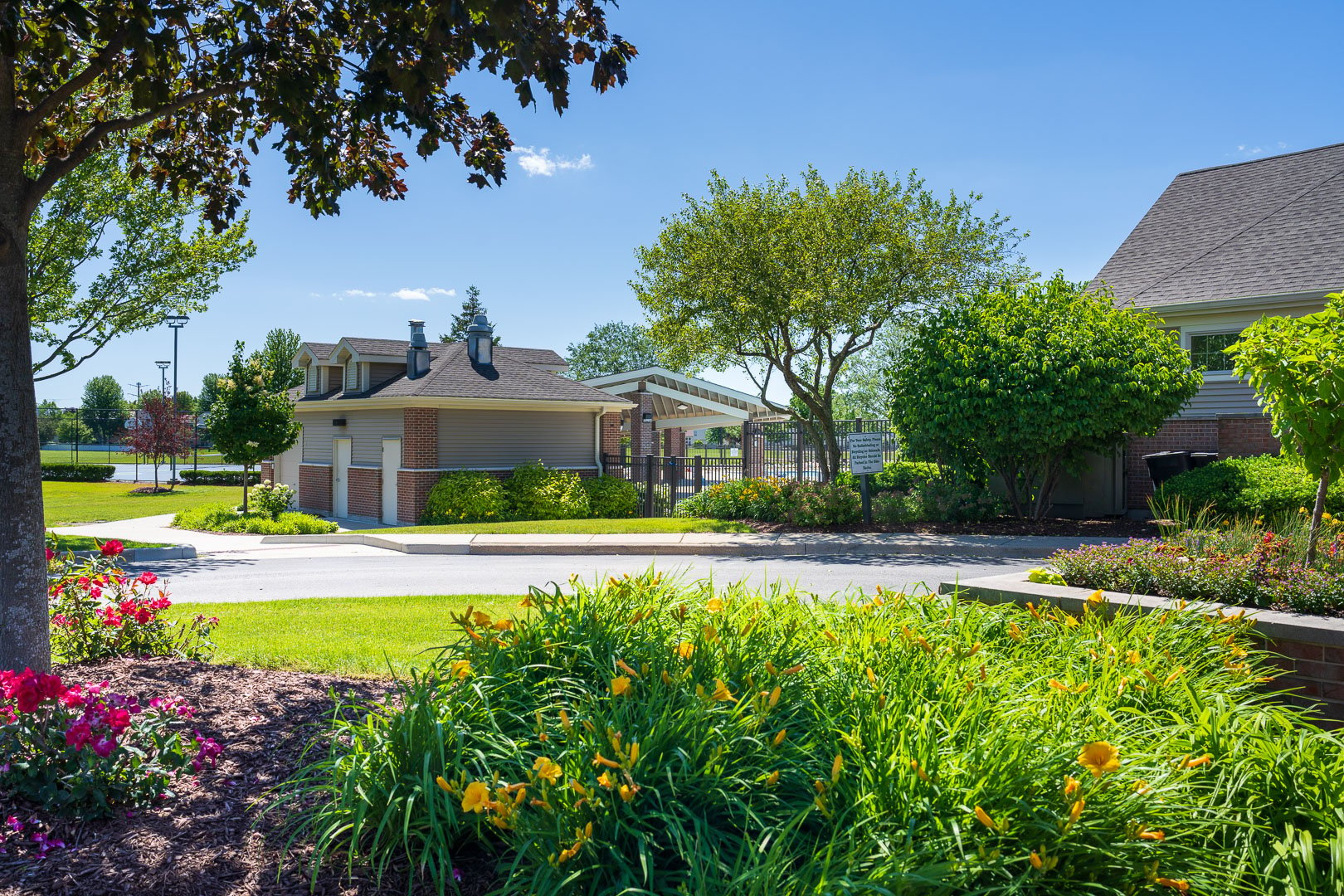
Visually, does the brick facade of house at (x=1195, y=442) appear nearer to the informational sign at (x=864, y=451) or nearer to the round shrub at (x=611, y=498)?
the informational sign at (x=864, y=451)

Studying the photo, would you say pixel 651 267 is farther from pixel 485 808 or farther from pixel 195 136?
pixel 485 808

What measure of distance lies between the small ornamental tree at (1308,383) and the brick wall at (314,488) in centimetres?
2607

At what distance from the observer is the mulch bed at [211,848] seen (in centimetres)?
298

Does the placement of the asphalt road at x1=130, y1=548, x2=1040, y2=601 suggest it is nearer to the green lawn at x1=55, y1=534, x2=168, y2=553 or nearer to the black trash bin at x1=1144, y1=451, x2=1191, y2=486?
the green lawn at x1=55, y1=534, x2=168, y2=553

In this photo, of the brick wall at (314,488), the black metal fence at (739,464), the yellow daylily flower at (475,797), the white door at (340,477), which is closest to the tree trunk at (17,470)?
the yellow daylily flower at (475,797)

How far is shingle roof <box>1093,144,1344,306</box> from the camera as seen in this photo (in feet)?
62.3

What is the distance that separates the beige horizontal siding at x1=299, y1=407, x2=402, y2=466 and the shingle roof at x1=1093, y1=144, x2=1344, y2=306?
19.2 metres

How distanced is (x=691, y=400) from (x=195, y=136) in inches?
1089

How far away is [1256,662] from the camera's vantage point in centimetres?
483

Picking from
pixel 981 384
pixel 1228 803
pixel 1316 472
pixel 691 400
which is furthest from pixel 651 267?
pixel 1228 803

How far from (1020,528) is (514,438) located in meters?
14.3

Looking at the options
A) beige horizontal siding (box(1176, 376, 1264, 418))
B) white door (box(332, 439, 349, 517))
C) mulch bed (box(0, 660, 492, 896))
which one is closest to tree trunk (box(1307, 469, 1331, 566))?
mulch bed (box(0, 660, 492, 896))

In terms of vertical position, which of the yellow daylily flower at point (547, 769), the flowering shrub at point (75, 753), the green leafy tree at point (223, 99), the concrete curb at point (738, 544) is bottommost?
the concrete curb at point (738, 544)

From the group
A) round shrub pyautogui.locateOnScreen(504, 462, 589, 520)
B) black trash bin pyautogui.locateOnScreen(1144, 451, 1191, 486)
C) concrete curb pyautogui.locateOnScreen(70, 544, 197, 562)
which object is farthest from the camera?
round shrub pyautogui.locateOnScreen(504, 462, 589, 520)
